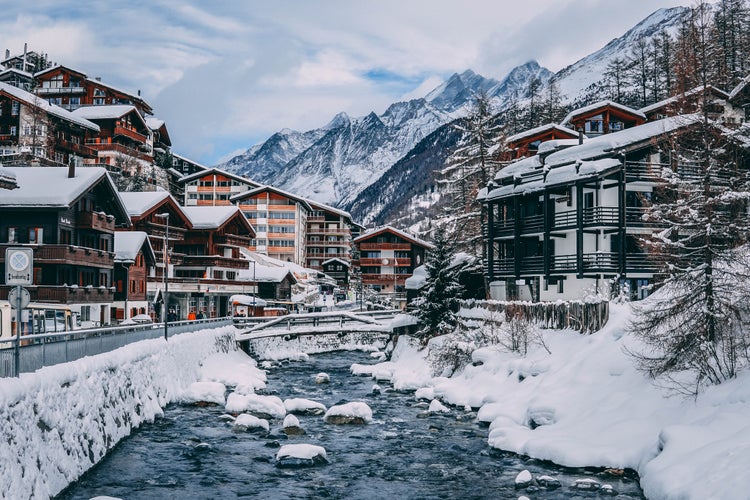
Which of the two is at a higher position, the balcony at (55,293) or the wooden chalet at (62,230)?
the wooden chalet at (62,230)

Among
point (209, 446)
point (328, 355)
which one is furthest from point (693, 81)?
point (328, 355)

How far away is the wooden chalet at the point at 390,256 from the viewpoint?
339 ft

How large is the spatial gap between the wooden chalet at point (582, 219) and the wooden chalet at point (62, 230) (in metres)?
28.7

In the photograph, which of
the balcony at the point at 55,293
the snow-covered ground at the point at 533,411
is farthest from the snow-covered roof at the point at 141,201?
the snow-covered ground at the point at 533,411

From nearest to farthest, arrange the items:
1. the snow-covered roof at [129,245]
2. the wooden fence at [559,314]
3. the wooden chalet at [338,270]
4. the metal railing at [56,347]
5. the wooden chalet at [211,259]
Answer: the metal railing at [56,347] < the wooden fence at [559,314] < the snow-covered roof at [129,245] < the wooden chalet at [211,259] < the wooden chalet at [338,270]

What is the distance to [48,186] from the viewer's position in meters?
46.8

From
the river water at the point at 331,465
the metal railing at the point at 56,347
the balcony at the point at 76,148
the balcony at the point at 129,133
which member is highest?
the balcony at the point at 129,133

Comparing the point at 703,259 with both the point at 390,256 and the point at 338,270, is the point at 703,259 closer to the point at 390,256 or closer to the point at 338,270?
the point at 390,256

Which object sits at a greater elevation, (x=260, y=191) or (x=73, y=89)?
(x=73, y=89)

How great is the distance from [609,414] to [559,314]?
38.8ft

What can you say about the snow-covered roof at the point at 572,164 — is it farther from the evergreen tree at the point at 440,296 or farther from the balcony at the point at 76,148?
the balcony at the point at 76,148

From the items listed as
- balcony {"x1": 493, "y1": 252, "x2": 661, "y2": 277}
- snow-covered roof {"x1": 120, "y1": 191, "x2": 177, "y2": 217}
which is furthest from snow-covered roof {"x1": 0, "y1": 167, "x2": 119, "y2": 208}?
balcony {"x1": 493, "y1": 252, "x2": 661, "y2": 277}

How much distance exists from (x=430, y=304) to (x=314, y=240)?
280 feet

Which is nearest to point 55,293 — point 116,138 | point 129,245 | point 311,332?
point 129,245
